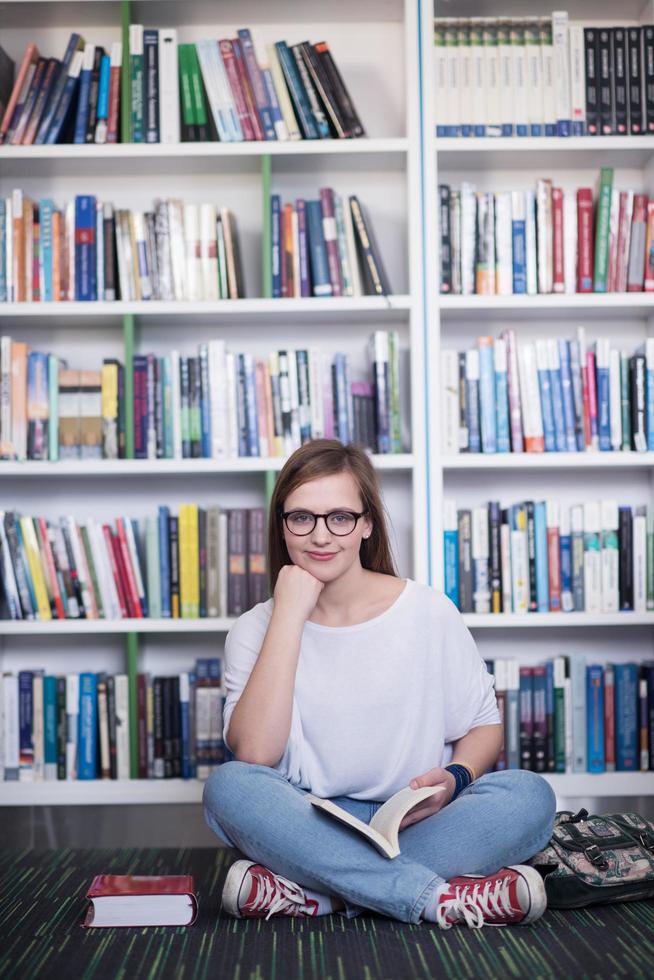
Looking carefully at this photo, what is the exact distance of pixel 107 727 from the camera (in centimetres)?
270

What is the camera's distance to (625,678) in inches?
107

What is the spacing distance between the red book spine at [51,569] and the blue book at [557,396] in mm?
1342

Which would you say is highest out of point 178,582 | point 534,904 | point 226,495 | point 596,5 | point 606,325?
point 596,5

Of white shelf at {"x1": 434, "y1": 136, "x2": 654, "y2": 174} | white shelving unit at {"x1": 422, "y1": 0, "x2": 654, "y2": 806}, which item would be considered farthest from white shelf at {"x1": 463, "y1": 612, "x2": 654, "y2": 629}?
white shelf at {"x1": 434, "y1": 136, "x2": 654, "y2": 174}

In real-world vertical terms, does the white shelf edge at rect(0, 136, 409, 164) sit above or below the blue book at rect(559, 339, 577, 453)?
above

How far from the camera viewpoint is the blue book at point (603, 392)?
8.83ft

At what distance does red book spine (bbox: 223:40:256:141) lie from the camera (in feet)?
8.82

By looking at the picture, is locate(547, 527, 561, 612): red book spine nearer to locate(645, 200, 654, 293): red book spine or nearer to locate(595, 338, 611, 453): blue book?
locate(595, 338, 611, 453): blue book

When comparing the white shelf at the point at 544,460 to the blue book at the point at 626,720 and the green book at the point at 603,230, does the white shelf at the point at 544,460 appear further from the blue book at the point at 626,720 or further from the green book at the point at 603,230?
the blue book at the point at 626,720

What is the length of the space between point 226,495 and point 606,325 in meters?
1.18

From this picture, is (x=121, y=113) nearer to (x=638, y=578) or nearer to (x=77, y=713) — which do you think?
(x=77, y=713)

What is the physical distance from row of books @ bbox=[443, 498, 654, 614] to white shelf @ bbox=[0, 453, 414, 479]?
0.20 metres

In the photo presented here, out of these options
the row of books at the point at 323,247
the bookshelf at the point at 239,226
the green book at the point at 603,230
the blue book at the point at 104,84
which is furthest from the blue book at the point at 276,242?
the green book at the point at 603,230

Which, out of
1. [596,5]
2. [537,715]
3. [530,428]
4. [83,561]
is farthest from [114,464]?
[596,5]
